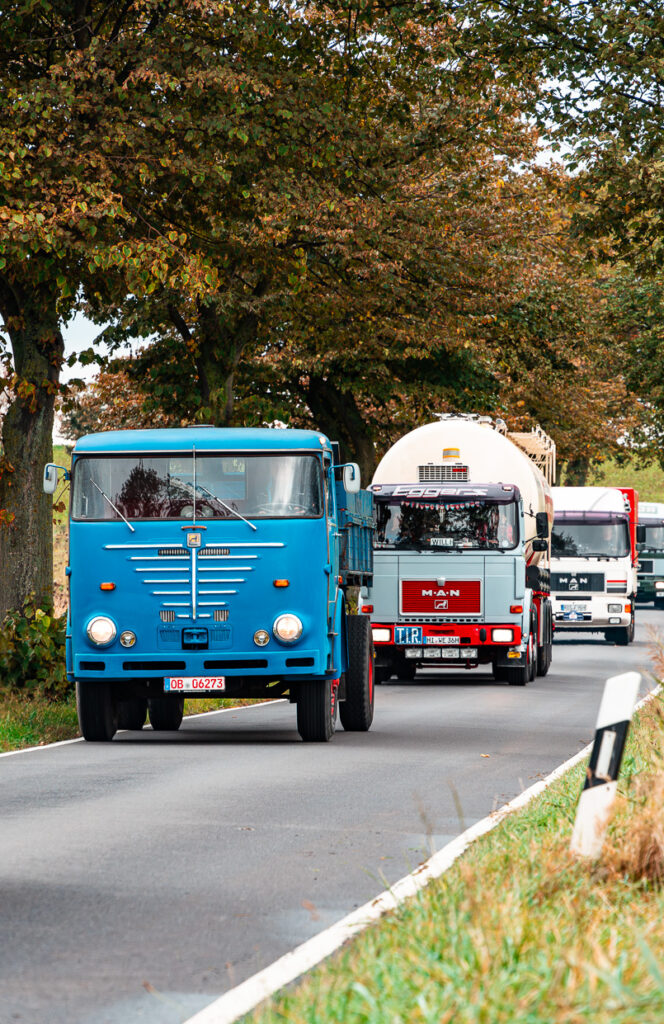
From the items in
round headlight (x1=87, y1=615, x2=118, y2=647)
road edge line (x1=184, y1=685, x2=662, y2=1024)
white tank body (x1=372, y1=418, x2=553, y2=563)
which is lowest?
road edge line (x1=184, y1=685, x2=662, y2=1024)

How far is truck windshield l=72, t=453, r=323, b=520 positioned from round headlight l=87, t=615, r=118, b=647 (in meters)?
1.00

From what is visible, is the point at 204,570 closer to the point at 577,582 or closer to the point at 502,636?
the point at 502,636

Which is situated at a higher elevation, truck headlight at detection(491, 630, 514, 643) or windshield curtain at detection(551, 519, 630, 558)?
windshield curtain at detection(551, 519, 630, 558)

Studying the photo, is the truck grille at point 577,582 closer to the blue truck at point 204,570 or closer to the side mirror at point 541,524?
the side mirror at point 541,524

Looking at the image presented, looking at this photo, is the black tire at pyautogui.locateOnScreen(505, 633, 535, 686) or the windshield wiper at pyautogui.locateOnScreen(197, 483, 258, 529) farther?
the black tire at pyautogui.locateOnScreen(505, 633, 535, 686)

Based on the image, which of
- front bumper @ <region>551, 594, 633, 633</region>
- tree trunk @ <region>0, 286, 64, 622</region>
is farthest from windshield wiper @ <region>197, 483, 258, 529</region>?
front bumper @ <region>551, 594, 633, 633</region>

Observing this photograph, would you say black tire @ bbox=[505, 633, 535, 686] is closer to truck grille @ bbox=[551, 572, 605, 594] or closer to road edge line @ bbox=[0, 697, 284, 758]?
road edge line @ bbox=[0, 697, 284, 758]

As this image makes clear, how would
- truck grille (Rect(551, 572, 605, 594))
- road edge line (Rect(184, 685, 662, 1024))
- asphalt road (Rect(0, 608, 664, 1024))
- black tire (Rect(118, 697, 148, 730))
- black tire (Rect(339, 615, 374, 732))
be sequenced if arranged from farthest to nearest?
truck grille (Rect(551, 572, 605, 594)), black tire (Rect(118, 697, 148, 730)), black tire (Rect(339, 615, 374, 732)), asphalt road (Rect(0, 608, 664, 1024)), road edge line (Rect(184, 685, 662, 1024))

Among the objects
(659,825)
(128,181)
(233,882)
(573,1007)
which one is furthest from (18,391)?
(573,1007)

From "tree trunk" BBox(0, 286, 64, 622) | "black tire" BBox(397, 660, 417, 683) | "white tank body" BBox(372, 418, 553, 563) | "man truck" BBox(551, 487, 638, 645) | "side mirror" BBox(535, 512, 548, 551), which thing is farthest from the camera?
"man truck" BBox(551, 487, 638, 645)

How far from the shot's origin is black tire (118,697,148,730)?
58.2 feet

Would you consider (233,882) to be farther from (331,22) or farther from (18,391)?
(331,22)

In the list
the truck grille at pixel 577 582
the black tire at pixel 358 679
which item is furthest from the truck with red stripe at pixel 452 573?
the truck grille at pixel 577 582

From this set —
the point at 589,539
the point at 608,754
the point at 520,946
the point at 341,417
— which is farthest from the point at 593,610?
the point at 520,946
